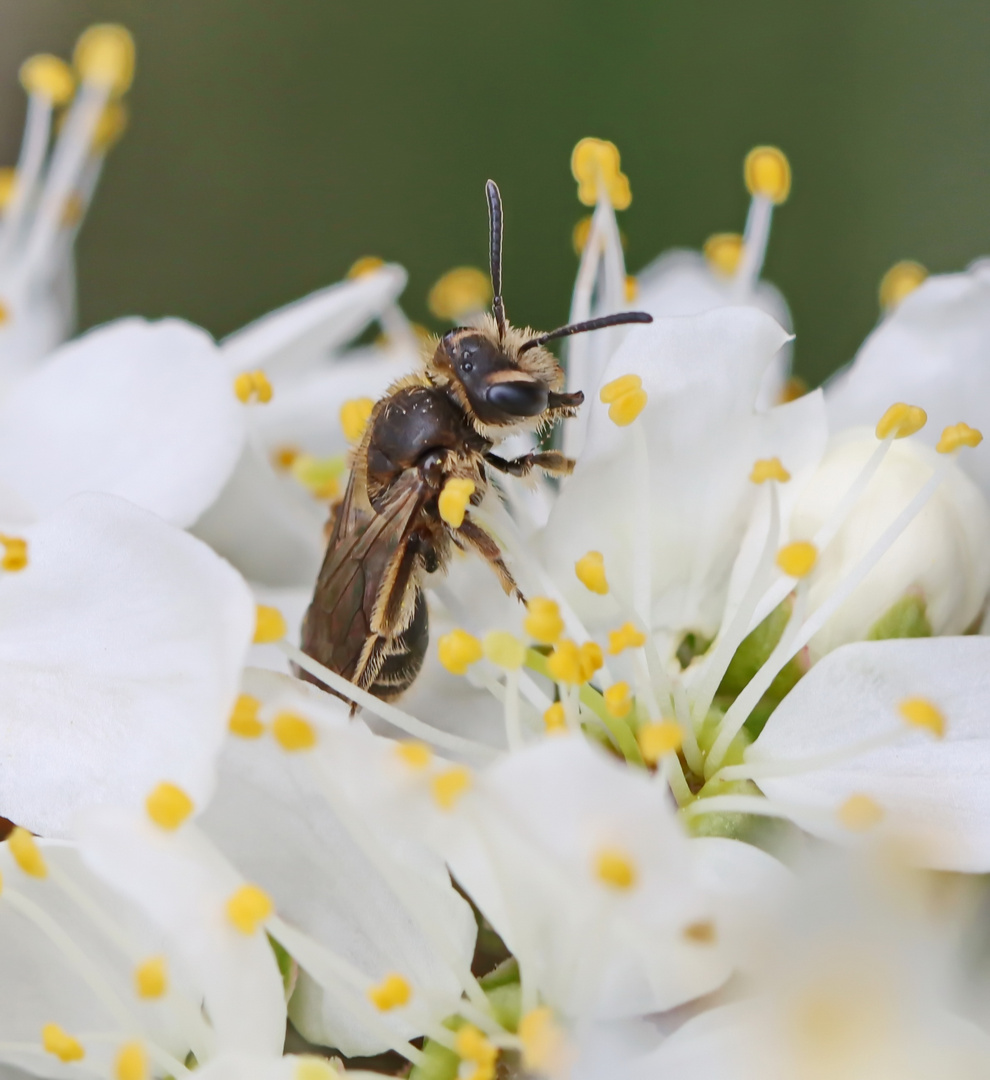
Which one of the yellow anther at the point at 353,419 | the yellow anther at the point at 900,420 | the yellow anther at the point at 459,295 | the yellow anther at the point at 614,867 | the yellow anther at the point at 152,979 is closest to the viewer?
the yellow anther at the point at 614,867

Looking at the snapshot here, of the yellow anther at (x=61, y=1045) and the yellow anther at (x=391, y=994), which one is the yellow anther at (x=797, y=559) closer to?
the yellow anther at (x=391, y=994)

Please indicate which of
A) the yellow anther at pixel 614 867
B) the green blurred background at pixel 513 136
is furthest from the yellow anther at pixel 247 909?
the green blurred background at pixel 513 136

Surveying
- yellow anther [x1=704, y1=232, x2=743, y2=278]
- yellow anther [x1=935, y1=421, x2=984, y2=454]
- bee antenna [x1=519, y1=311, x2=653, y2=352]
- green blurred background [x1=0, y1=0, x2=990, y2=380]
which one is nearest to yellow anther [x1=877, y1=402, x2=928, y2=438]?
yellow anther [x1=935, y1=421, x2=984, y2=454]

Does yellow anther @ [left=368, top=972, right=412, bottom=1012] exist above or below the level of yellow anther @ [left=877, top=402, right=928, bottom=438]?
below

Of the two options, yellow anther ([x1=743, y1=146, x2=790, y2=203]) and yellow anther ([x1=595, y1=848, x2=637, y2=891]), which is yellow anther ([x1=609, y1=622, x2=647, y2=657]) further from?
yellow anther ([x1=743, y1=146, x2=790, y2=203])

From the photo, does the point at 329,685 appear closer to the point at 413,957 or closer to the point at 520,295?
the point at 413,957

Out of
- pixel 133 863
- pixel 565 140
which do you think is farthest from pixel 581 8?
pixel 133 863
